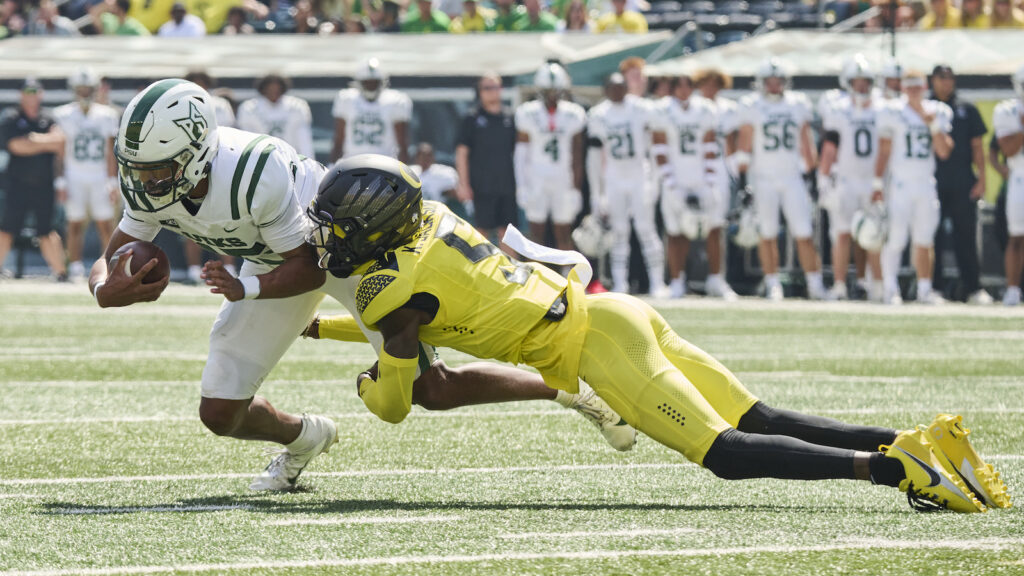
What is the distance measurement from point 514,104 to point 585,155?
1013 mm

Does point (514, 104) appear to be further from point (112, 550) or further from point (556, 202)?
point (112, 550)

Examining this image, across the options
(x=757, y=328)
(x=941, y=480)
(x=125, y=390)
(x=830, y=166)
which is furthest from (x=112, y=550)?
(x=830, y=166)

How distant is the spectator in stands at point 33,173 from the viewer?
1505 centimetres

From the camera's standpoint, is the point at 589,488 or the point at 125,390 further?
the point at 125,390

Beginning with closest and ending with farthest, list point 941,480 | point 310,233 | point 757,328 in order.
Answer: point 941,480 → point 310,233 → point 757,328

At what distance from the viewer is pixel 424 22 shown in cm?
1738

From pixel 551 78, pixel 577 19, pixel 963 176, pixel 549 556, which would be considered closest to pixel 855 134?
pixel 963 176

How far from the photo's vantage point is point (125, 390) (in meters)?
7.60

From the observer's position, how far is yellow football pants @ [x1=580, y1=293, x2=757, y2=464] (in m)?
4.51

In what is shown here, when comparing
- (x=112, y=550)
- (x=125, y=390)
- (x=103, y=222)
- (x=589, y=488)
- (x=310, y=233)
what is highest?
(x=310, y=233)

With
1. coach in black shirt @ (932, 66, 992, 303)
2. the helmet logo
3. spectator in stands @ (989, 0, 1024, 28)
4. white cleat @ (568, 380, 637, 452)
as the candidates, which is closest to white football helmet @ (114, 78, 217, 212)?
the helmet logo

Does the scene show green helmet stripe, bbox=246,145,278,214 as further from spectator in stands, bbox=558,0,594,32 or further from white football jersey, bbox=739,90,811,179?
spectator in stands, bbox=558,0,594,32

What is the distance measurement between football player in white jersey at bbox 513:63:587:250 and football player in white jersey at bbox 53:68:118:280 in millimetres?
3896

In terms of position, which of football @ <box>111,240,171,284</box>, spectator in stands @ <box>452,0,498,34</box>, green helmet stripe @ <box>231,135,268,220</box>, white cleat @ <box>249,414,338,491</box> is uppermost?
green helmet stripe @ <box>231,135,268,220</box>
